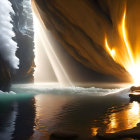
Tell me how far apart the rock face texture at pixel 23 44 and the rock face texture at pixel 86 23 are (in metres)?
12.3

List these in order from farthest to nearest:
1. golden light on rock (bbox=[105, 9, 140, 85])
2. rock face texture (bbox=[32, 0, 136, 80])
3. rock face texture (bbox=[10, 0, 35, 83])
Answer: rock face texture (bbox=[10, 0, 35, 83]) → golden light on rock (bbox=[105, 9, 140, 85]) → rock face texture (bbox=[32, 0, 136, 80])

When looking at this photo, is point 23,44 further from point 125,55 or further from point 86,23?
point 125,55

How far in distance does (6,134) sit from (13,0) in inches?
1142

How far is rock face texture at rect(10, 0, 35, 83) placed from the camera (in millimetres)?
31569

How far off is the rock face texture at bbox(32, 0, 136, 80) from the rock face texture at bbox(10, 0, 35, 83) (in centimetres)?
1234

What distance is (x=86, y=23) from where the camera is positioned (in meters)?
15.8

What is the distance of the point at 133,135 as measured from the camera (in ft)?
15.9

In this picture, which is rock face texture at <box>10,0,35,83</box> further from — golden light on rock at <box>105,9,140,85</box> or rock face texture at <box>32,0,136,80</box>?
golden light on rock at <box>105,9,140,85</box>

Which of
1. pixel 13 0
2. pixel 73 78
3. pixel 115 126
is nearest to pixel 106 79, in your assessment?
pixel 73 78

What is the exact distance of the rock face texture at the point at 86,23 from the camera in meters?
13.9

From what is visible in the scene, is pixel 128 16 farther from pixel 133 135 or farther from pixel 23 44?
pixel 23 44

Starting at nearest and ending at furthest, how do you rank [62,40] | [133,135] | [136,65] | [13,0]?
[133,135], [136,65], [62,40], [13,0]

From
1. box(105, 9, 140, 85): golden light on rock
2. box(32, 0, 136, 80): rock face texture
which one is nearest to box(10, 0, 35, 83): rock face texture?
box(32, 0, 136, 80): rock face texture

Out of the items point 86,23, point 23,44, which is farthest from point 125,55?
point 23,44
